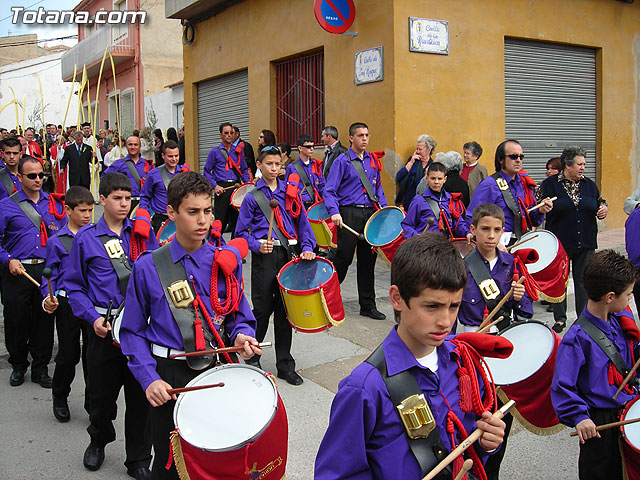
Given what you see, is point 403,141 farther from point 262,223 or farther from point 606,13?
point 606,13

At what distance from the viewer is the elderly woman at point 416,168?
9.16 meters

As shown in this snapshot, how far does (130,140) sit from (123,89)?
624 inches

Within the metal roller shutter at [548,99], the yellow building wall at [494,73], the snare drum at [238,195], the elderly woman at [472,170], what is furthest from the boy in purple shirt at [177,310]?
the metal roller shutter at [548,99]

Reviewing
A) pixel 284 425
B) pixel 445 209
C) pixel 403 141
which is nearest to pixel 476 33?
pixel 403 141

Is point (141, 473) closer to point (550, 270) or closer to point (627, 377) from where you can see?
point (627, 377)

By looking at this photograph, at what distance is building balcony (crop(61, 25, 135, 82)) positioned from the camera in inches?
932

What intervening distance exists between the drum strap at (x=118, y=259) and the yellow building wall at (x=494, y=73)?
6.14 meters

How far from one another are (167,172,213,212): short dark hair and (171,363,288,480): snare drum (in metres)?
0.90

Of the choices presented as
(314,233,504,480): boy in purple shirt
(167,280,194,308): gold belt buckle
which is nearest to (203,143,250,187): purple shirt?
(167,280,194,308): gold belt buckle

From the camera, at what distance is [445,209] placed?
6.69 metres

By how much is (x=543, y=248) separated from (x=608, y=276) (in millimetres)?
2173

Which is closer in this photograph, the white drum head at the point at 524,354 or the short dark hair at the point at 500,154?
the white drum head at the point at 524,354

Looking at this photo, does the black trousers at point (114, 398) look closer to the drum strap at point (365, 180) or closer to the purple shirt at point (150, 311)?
the purple shirt at point (150, 311)

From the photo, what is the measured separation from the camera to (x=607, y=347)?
3201mm
